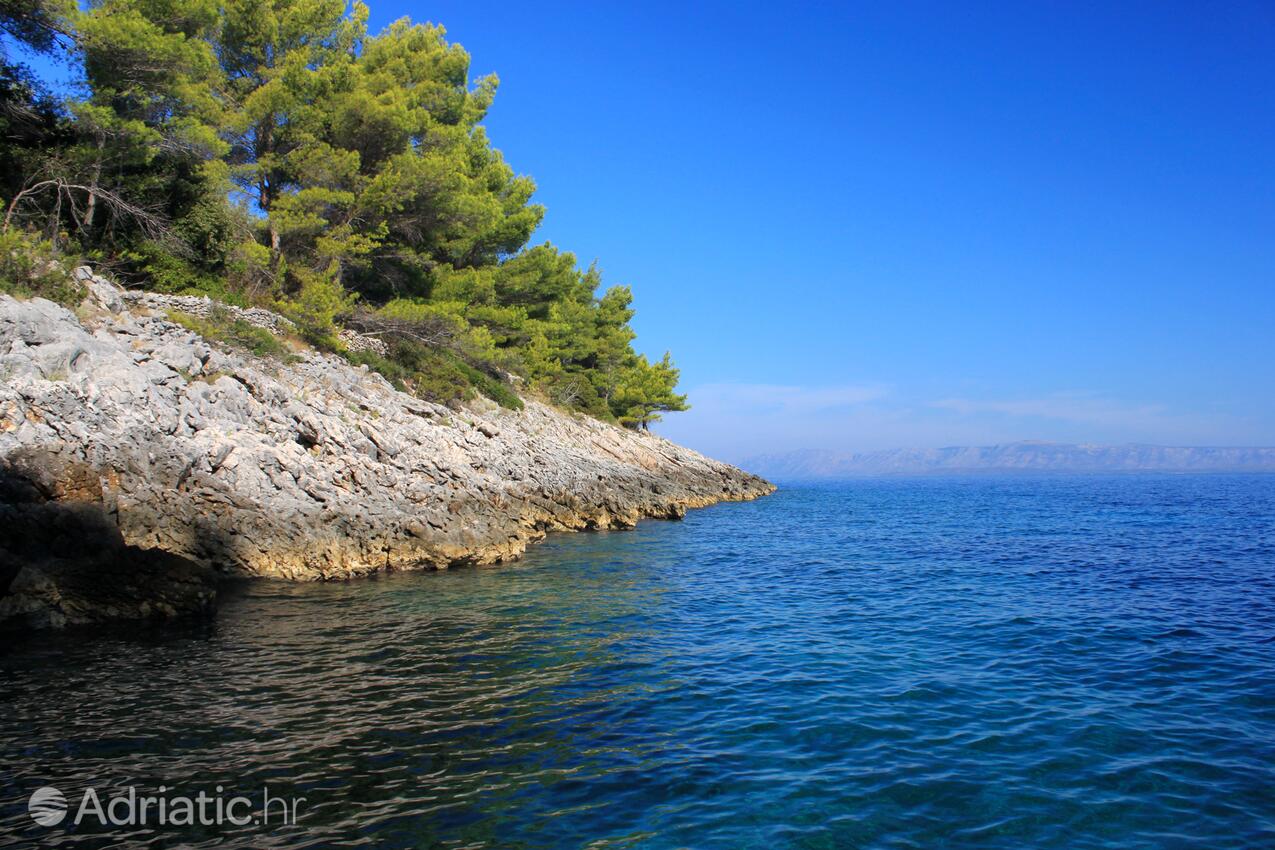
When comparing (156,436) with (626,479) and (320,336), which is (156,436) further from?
(626,479)

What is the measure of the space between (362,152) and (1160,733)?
112 ft

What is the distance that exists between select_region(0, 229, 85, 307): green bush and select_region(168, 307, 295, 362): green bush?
3.45m

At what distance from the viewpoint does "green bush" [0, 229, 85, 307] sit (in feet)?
62.2

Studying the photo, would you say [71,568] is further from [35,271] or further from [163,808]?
Result: [35,271]

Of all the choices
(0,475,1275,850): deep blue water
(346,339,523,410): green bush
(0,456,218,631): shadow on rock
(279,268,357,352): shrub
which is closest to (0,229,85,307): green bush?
(0,456,218,631): shadow on rock

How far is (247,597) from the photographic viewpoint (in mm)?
17031

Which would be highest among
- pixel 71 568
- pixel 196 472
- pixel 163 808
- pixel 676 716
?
pixel 196 472

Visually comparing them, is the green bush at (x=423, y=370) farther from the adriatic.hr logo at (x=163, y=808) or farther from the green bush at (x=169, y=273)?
Result: the adriatic.hr logo at (x=163, y=808)

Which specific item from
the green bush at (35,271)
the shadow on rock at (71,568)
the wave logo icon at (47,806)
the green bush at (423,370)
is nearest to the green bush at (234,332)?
the green bush at (35,271)

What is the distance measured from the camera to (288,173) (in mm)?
30516

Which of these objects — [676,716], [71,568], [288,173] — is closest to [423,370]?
[288,173]

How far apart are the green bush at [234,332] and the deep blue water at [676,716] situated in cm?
1020

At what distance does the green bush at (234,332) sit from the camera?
2392 centimetres

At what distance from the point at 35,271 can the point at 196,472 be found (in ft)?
24.5
